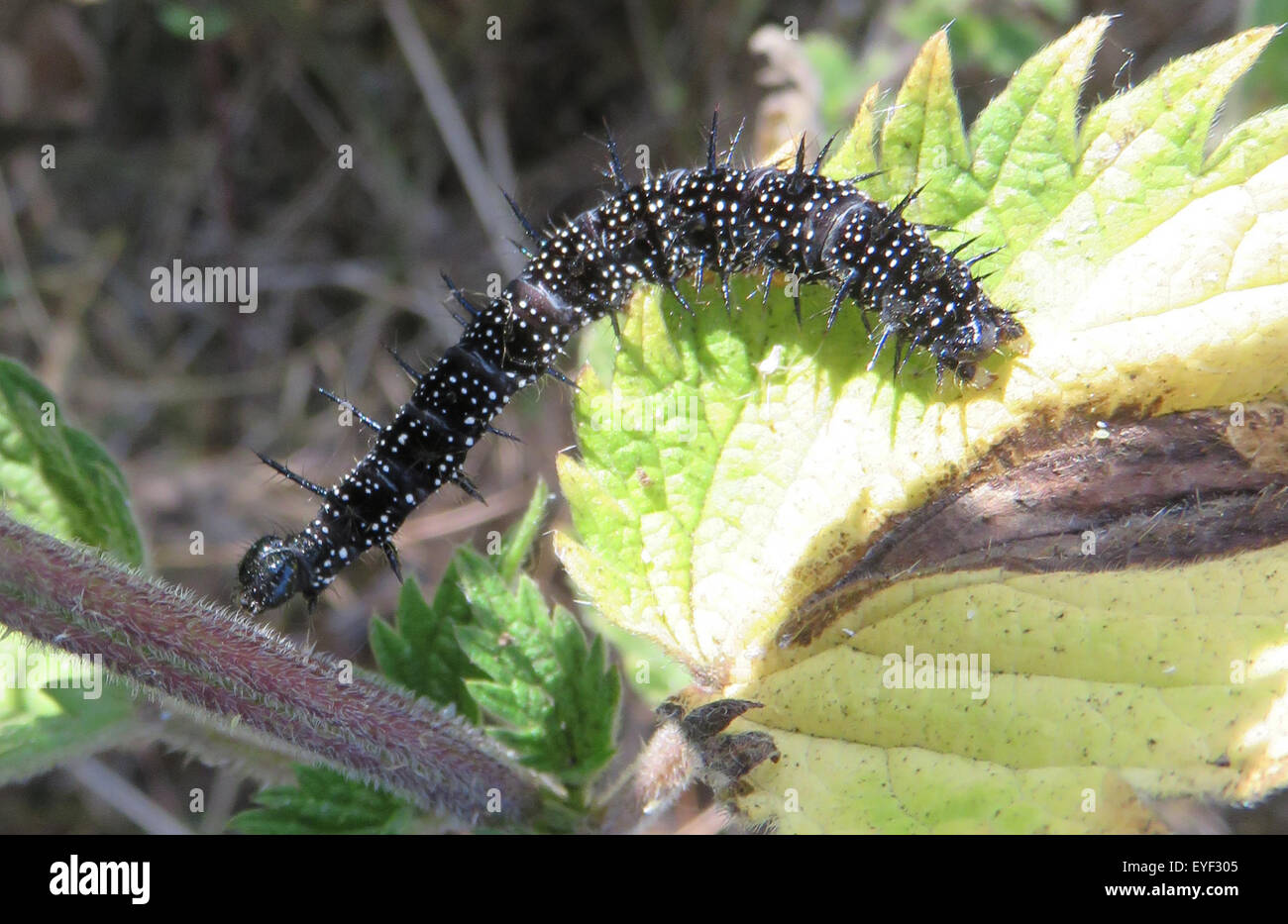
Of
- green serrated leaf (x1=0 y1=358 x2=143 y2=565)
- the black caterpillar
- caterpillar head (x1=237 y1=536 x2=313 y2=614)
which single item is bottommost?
caterpillar head (x1=237 y1=536 x2=313 y2=614)

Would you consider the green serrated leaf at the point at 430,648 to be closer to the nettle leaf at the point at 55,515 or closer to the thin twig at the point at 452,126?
the nettle leaf at the point at 55,515

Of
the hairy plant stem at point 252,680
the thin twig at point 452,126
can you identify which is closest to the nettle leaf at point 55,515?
the hairy plant stem at point 252,680

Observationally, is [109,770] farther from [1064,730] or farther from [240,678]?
[1064,730]

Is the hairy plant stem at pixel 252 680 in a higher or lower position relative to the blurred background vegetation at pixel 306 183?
lower

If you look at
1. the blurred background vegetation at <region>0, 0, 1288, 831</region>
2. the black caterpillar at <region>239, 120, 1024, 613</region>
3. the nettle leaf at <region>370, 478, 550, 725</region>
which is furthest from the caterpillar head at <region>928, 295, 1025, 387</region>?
the blurred background vegetation at <region>0, 0, 1288, 831</region>

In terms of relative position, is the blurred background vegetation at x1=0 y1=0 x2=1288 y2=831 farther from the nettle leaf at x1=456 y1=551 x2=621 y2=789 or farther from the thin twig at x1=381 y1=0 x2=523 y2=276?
the nettle leaf at x1=456 y1=551 x2=621 y2=789

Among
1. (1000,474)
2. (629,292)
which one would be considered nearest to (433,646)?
(629,292)

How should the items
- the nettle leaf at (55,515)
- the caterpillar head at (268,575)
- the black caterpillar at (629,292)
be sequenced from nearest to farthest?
1. the black caterpillar at (629,292)
2. the nettle leaf at (55,515)
3. the caterpillar head at (268,575)

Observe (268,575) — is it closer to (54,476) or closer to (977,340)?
(54,476)
